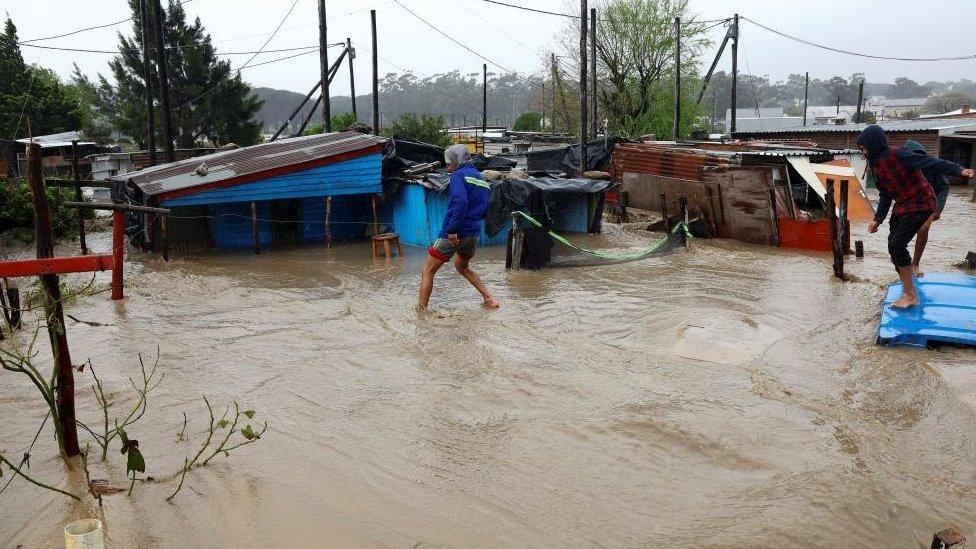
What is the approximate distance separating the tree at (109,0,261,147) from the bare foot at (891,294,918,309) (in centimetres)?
3148

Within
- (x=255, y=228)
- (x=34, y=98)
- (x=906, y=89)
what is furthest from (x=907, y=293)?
(x=906, y=89)

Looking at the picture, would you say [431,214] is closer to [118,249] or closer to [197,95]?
[118,249]

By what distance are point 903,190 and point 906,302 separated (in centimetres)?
114

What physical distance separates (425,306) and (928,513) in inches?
223

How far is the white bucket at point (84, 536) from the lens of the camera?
9.60 ft

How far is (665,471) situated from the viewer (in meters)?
4.51

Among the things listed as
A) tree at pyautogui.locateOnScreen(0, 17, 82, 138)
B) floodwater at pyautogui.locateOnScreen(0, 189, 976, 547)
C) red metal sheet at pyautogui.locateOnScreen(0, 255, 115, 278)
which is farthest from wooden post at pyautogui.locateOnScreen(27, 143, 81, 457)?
tree at pyautogui.locateOnScreen(0, 17, 82, 138)

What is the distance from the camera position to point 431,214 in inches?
597

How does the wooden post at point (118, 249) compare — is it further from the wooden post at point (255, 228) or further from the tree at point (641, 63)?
the tree at point (641, 63)

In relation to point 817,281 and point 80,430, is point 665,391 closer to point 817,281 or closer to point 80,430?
point 80,430

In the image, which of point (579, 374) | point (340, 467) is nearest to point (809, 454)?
point (579, 374)

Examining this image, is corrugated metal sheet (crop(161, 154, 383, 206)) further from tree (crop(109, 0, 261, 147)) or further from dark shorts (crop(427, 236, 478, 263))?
tree (crop(109, 0, 261, 147))

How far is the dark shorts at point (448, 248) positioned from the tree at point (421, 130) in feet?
54.6

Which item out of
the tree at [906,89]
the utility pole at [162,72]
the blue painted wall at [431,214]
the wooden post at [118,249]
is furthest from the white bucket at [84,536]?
the tree at [906,89]
